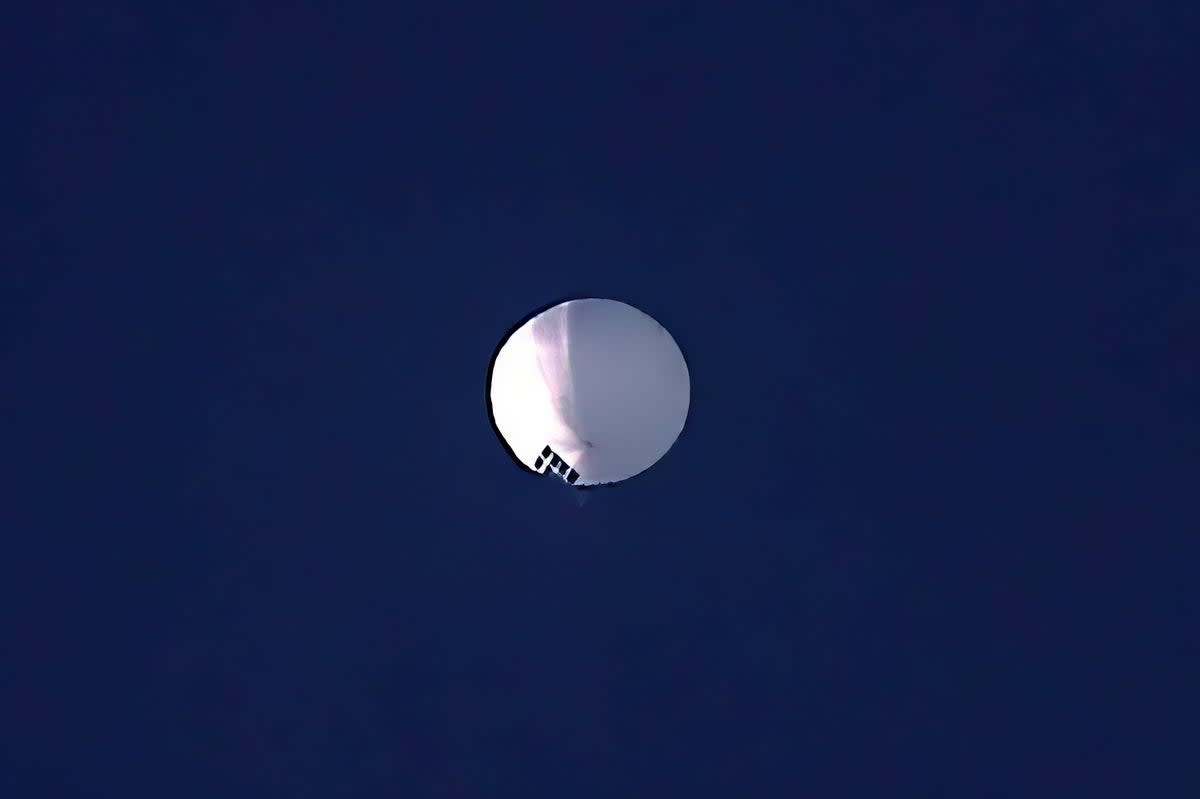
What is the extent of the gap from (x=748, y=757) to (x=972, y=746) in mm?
1328

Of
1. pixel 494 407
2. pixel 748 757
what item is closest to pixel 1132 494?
pixel 748 757

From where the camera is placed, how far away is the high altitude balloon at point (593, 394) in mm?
8703

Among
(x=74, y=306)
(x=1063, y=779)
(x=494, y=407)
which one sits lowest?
(x=1063, y=779)

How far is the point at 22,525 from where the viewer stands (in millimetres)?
8820

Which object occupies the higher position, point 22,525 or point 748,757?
point 22,525

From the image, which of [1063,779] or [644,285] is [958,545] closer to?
[1063,779]

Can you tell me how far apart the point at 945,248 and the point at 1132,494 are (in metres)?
1.84

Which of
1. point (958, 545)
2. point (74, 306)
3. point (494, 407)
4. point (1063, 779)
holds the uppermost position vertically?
point (74, 306)

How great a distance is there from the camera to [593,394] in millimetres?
8703

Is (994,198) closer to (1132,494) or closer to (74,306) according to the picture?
(1132,494)

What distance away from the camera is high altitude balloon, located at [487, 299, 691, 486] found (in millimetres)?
8703

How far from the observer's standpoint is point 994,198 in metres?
8.80

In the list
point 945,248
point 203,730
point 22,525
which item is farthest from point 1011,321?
point 22,525

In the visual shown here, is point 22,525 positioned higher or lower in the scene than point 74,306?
lower
